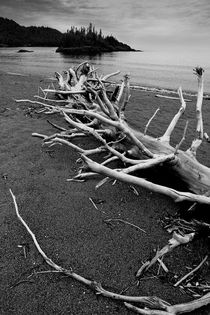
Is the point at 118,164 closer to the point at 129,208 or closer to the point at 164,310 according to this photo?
the point at 129,208

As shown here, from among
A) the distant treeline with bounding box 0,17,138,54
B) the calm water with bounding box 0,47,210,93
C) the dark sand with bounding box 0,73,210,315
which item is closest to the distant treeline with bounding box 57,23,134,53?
the distant treeline with bounding box 0,17,138,54

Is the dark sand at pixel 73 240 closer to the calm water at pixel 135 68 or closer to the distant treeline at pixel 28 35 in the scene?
the calm water at pixel 135 68

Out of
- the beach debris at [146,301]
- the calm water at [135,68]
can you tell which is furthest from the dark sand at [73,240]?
the calm water at [135,68]

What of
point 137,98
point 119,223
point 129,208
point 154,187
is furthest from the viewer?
point 137,98

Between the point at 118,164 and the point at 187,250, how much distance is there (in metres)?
1.85

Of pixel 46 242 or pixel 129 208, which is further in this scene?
pixel 129 208

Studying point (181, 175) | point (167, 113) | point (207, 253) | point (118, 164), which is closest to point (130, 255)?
point (207, 253)

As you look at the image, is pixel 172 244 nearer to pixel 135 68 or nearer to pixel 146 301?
pixel 146 301

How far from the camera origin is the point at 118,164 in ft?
13.1

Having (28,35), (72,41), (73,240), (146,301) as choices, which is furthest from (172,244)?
(28,35)

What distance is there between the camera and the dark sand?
6.27 feet

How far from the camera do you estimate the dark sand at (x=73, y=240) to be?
1.91 m

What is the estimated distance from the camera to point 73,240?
2.46 metres

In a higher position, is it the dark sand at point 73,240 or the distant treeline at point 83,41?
the distant treeline at point 83,41
